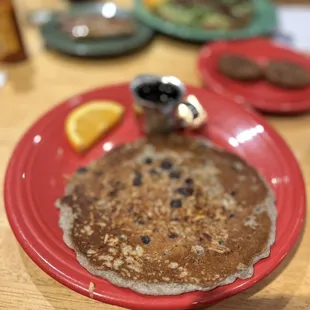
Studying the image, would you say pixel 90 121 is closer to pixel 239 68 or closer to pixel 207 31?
pixel 239 68

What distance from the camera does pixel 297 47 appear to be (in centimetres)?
222

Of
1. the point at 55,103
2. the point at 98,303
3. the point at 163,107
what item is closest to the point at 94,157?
the point at 163,107

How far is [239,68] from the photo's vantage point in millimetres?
1915

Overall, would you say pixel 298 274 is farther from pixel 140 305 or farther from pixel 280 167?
pixel 140 305

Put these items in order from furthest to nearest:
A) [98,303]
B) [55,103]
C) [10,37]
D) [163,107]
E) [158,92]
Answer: [10,37], [55,103], [158,92], [163,107], [98,303]

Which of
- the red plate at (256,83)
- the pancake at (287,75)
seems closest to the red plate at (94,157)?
the red plate at (256,83)

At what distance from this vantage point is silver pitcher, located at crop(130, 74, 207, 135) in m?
1.56

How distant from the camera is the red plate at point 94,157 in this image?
1053mm

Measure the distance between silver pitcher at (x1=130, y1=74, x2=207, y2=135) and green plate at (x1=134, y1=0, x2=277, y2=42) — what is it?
0.65 m

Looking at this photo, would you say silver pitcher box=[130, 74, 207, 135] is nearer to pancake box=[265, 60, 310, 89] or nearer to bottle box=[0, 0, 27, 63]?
pancake box=[265, 60, 310, 89]

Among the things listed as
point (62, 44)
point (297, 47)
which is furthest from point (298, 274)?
point (62, 44)

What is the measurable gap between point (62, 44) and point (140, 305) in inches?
60.0

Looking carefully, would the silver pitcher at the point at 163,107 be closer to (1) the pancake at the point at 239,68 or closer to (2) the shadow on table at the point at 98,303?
(1) the pancake at the point at 239,68

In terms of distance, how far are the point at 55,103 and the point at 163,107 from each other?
1.93 feet
